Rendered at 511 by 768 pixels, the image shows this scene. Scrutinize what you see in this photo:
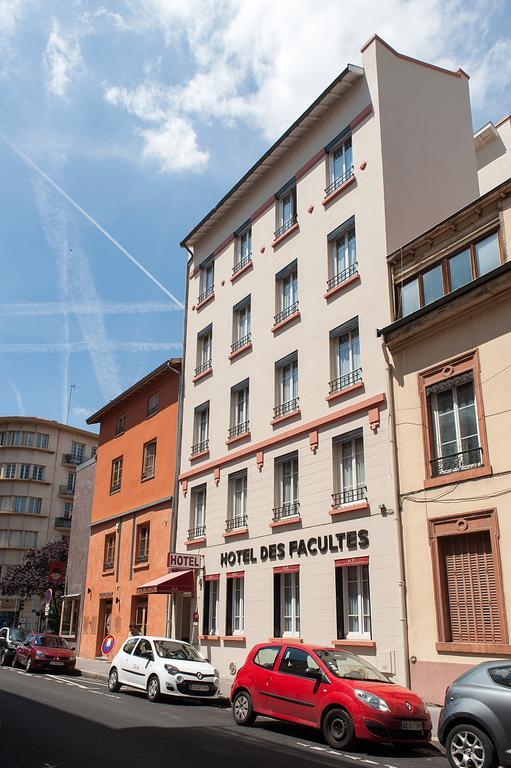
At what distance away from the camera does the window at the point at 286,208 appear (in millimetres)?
22459

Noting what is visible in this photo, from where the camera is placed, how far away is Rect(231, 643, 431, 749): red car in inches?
402

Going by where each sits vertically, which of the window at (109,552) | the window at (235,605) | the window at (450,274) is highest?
the window at (450,274)

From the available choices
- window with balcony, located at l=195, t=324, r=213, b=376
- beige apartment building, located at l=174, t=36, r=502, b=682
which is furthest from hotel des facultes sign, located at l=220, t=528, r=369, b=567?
window with balcony, located at l=195, t=324, r=213, b=376

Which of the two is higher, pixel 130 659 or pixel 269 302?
pixel 269 302

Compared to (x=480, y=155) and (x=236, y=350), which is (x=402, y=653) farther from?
(x=480, y=155)

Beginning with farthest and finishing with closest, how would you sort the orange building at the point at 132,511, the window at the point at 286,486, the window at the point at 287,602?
the orange building at the point at 132,511
the window at the point at 286,486
the window at the point at 287,602

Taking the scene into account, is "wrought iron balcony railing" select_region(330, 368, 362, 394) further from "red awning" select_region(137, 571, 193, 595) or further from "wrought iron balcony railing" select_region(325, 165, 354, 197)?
"red awning" select_region(137, 571, 193, 595)

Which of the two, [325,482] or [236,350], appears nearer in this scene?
[325,482]

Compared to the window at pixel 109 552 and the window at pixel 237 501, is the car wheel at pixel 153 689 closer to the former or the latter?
the window at pixel 237 501

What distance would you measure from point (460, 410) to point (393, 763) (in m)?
7.45

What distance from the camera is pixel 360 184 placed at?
755 inches

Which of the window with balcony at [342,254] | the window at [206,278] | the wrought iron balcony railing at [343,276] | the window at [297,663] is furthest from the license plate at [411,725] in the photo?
the window at [206,278]

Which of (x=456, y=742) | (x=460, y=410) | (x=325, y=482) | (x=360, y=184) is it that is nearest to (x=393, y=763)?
(x=456, y=742)

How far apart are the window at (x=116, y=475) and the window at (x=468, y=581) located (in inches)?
739
